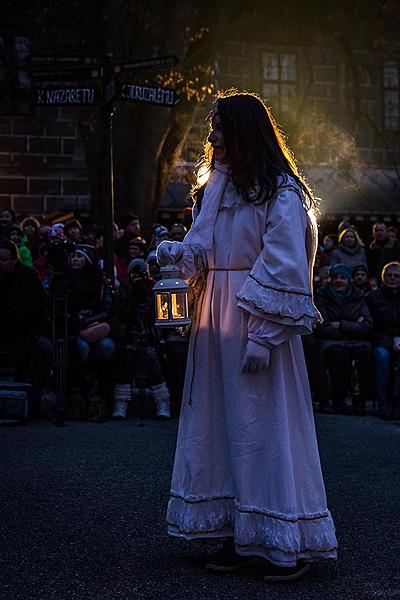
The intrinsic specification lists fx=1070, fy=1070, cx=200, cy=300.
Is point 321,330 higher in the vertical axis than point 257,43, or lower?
lower

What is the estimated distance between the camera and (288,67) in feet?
74.4

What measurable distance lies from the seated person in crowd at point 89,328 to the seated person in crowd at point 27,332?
0.38 metres

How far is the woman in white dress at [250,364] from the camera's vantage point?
14.1 ft

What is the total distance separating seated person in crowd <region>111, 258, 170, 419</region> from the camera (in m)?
9.84

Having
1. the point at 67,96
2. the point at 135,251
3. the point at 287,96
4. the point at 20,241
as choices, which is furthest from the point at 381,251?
the point at 287,96

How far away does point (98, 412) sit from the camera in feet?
31.2

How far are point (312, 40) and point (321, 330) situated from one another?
41.2 ft

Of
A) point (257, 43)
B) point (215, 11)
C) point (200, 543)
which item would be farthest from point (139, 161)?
point (200, 543)

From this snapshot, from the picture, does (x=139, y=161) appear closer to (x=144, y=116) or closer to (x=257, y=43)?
(x=144, y=116)

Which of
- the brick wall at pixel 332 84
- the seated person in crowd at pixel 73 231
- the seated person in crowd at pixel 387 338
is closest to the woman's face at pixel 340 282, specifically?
the seated person in crowd at pixel 387 338

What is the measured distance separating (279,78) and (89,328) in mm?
13753

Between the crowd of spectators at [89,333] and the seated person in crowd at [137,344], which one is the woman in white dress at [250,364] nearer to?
the crowd of spectators at [89,333]

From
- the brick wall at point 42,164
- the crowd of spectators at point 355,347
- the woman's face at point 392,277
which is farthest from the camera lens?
the brick wall at point 42,164

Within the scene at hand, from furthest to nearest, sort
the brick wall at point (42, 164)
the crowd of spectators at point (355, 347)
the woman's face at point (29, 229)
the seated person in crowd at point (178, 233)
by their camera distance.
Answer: the brick wall at point (42, 164) → the woman's face at point (29, 229) → the seated person in crowd at point (178, 233) → the crowd of spectators at point (355, 347)
